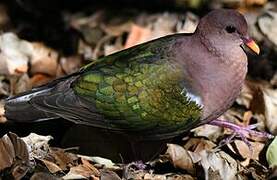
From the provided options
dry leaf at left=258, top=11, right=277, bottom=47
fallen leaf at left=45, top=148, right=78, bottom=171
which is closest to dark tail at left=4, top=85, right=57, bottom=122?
fallen leaf at left=45, top=148, right=78, bottom=171

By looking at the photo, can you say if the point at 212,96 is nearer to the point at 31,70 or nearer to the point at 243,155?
the point at 243,155

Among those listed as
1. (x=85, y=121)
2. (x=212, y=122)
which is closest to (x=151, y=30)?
(x=212, y=122)

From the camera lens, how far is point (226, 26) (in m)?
3.62

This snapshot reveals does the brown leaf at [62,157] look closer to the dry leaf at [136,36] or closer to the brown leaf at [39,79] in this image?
the brown leaf at [39,79]

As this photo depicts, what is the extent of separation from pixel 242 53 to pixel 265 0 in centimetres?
194

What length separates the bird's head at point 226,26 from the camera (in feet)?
11.9

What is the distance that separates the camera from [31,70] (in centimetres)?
488

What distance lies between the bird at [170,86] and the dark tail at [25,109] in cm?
6

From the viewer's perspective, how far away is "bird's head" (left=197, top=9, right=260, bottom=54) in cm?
362

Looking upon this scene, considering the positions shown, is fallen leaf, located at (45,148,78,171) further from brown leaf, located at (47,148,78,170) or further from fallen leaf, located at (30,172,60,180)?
fallen leaf, located at (30,172,60,180)

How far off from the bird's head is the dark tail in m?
0.87

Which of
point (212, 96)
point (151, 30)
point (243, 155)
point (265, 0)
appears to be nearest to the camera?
point (212, 96)

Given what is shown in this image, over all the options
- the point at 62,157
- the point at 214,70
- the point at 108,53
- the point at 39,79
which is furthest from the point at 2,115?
the point at 214,70

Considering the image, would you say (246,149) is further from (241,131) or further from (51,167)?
(51,167)
